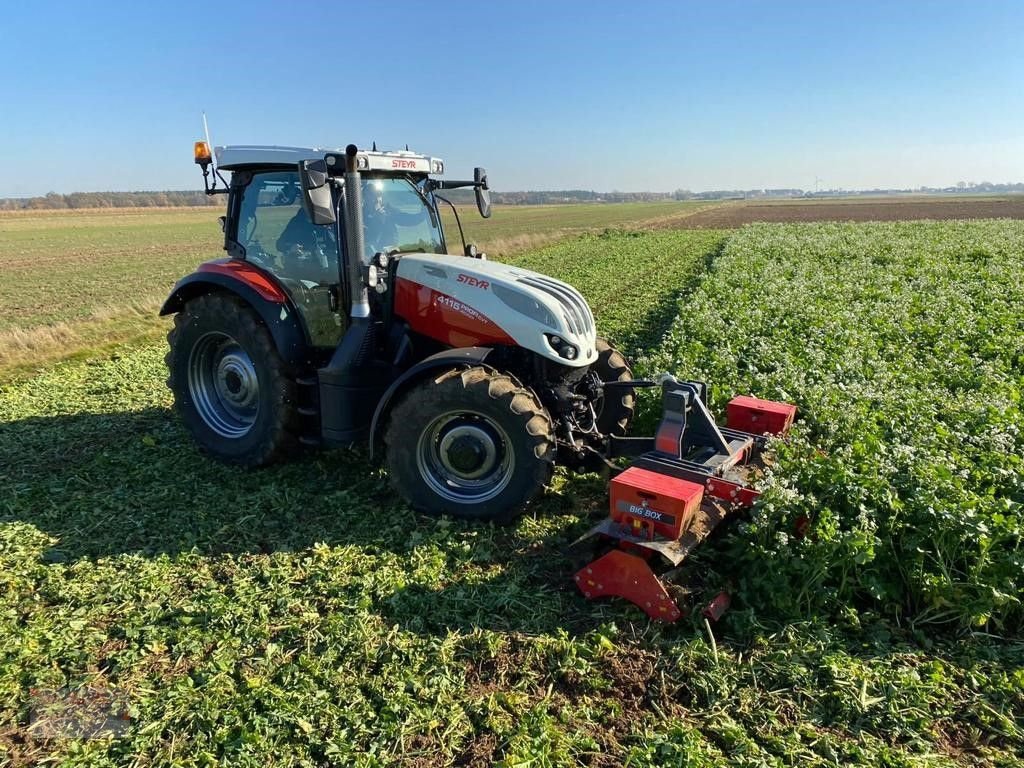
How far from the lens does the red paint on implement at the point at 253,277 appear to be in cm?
583

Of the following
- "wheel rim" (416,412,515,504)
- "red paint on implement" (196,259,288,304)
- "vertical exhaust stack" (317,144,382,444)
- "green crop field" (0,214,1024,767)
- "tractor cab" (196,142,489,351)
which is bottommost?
"green crop field" (0,214,1024,767)

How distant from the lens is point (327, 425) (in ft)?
17.9

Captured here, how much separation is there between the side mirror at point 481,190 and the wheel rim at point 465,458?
265cm

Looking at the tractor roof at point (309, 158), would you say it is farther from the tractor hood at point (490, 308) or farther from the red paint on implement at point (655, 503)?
the red paint on implement at point (655, 503)

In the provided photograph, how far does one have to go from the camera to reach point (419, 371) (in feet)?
16.4

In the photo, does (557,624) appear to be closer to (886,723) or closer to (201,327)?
(886,723)

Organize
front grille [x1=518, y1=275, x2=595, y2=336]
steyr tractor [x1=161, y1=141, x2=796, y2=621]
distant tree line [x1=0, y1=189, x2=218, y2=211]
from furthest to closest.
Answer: distant tree line [x1=0, y1=189, x2=218, y2=211] → front grille [x1=518, y1=275, x2=595, y2=336] → steyr tractor [x1=161, y1=141, x2=796, y2=621]

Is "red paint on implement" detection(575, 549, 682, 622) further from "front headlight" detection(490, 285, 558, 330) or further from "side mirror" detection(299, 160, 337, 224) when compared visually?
"side mirror" detection(299, 160, 337, 224)

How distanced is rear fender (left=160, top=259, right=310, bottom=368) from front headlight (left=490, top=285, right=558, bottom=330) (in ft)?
6.36

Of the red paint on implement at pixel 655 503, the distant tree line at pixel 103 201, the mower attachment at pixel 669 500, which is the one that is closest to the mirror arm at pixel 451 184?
the mower attachment at pixel 669 500

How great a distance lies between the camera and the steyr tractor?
174 inches

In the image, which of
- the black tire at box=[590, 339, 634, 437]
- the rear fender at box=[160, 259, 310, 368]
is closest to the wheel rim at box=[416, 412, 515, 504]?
the black tire at box=[590, 339, 634, 437]

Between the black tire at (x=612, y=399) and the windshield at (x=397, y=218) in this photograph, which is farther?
the black tire at (x=612, y=399)

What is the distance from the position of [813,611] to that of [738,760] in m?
1.24
